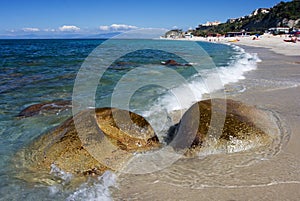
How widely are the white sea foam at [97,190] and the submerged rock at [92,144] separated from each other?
220mm

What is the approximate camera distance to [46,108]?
25.6 feet

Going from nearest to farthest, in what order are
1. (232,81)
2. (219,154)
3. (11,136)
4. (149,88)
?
1. (219,154)
2. (11,136)
3. (149,88)
4. (232,81)

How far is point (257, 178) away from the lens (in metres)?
3.87

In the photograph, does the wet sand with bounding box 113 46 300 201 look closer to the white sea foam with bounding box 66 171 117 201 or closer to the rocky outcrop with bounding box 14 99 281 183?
the white sea foam with bounding box 66 171 117 201

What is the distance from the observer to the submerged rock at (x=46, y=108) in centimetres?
738

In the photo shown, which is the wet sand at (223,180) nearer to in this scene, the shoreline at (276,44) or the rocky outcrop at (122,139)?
the rocky outcrop at (122,139)

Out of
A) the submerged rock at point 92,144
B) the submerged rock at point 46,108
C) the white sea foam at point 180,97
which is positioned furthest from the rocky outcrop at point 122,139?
the submerged rock at point 46,108

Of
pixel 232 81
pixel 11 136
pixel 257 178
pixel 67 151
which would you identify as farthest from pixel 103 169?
pixel 232 81

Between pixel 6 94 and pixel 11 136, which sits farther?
pixel 6 94

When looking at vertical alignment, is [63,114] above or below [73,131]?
below

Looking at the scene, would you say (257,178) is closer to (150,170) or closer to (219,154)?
(219,154)

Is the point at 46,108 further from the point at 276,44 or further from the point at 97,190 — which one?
the point at 276,44

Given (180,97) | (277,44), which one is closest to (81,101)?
(180,97)

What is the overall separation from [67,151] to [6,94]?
6.74 m
